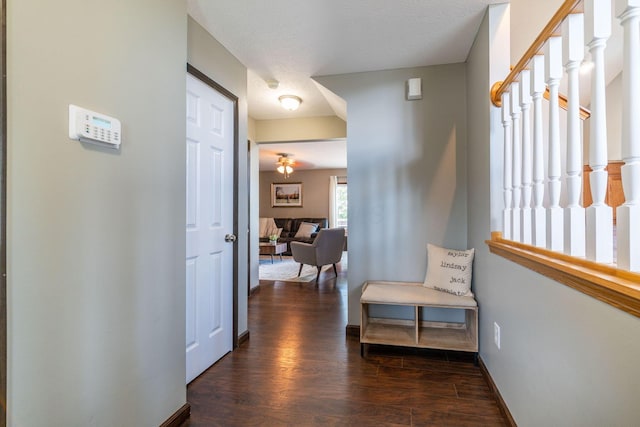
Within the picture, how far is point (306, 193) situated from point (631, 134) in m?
8.36

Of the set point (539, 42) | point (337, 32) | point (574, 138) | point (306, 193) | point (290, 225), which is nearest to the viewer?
point (574, 138)

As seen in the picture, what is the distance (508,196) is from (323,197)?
7.28m

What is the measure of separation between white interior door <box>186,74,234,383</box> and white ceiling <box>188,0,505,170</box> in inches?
17.7

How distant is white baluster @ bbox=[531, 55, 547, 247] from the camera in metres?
1.32

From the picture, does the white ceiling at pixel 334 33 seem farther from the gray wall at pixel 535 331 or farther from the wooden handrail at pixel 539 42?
the wooden handrail at pixel 539 42

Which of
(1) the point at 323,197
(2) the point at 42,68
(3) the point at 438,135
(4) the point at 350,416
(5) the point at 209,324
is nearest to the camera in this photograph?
(2) the point at 42,68

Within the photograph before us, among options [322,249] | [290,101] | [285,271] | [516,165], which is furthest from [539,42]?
[285,271]

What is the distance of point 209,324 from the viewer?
2.23m

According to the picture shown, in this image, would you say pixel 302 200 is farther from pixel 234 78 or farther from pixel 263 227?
pixel 234 78

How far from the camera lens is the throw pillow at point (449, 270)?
2.38 meters

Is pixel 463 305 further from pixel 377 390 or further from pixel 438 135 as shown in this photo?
pixel 438 135

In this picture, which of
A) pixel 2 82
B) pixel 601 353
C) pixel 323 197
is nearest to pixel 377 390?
pixel 601 353

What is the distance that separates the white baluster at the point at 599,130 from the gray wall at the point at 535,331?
18 centimetres

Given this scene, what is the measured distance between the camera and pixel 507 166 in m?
1.71
